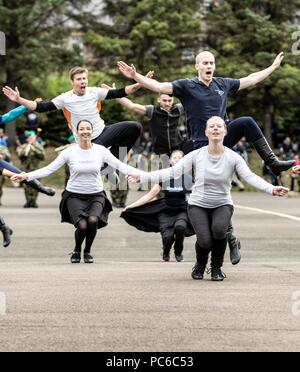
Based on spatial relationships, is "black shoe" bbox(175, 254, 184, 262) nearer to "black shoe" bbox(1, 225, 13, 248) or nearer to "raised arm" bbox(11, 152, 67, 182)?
"black shoe" bbox(1, 225, 13, 248)

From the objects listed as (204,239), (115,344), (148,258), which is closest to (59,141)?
(148,258)

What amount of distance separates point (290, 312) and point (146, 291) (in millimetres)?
1802

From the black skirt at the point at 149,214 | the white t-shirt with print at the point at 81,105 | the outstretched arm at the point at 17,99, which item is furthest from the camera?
the black skirt at the point at 149,214

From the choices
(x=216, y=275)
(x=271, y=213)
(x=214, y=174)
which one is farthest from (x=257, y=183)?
(x=271, y=213)

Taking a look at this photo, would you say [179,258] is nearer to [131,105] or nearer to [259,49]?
[131,105]

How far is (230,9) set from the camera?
60.0m

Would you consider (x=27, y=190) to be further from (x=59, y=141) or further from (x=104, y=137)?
(x=59, y=141)

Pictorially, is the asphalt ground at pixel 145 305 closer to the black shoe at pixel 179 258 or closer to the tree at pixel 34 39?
the black shoe at pixel 179 258

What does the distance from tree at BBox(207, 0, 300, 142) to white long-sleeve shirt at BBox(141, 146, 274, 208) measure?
143 ft

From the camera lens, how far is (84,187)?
15711mm

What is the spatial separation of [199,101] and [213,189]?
6.10ft

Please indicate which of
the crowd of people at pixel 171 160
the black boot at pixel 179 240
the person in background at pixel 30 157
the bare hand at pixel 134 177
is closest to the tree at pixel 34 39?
the person in background at pixel 30 157

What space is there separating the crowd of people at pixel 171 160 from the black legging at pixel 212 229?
0.4 inches

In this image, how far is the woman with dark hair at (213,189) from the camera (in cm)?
1247
